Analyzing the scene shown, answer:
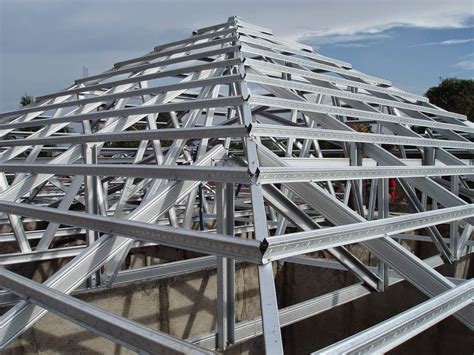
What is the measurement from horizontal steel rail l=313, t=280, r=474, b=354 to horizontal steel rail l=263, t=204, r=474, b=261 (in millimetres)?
566

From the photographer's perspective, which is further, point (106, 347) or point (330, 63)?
point (330, 63)

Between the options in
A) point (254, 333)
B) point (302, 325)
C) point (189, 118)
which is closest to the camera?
point (254, 333)

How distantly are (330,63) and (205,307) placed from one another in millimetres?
5034

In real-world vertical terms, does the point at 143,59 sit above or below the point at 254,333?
above

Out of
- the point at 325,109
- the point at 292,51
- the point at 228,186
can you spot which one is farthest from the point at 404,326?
the point at 292,51

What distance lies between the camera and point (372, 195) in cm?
665

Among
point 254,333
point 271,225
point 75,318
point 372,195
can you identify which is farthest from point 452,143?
point 75,318

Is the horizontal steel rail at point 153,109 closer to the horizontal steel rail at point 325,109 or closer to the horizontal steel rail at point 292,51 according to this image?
the horizontal steel rail at point 325,109

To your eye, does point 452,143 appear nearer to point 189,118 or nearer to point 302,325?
point 189,118

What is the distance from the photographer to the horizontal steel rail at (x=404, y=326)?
8.32ft

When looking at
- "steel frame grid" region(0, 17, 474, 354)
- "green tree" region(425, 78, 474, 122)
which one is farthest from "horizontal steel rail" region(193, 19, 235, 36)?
"green tree" region(425, 78, 474, 122)

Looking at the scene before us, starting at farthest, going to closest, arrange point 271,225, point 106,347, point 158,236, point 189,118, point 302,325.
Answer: point 302,325
point 271,225
point 189,118
point 106,347
point 158,236

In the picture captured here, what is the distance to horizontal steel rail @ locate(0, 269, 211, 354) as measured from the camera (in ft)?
8.16

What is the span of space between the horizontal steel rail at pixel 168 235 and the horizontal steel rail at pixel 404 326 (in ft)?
2.08
